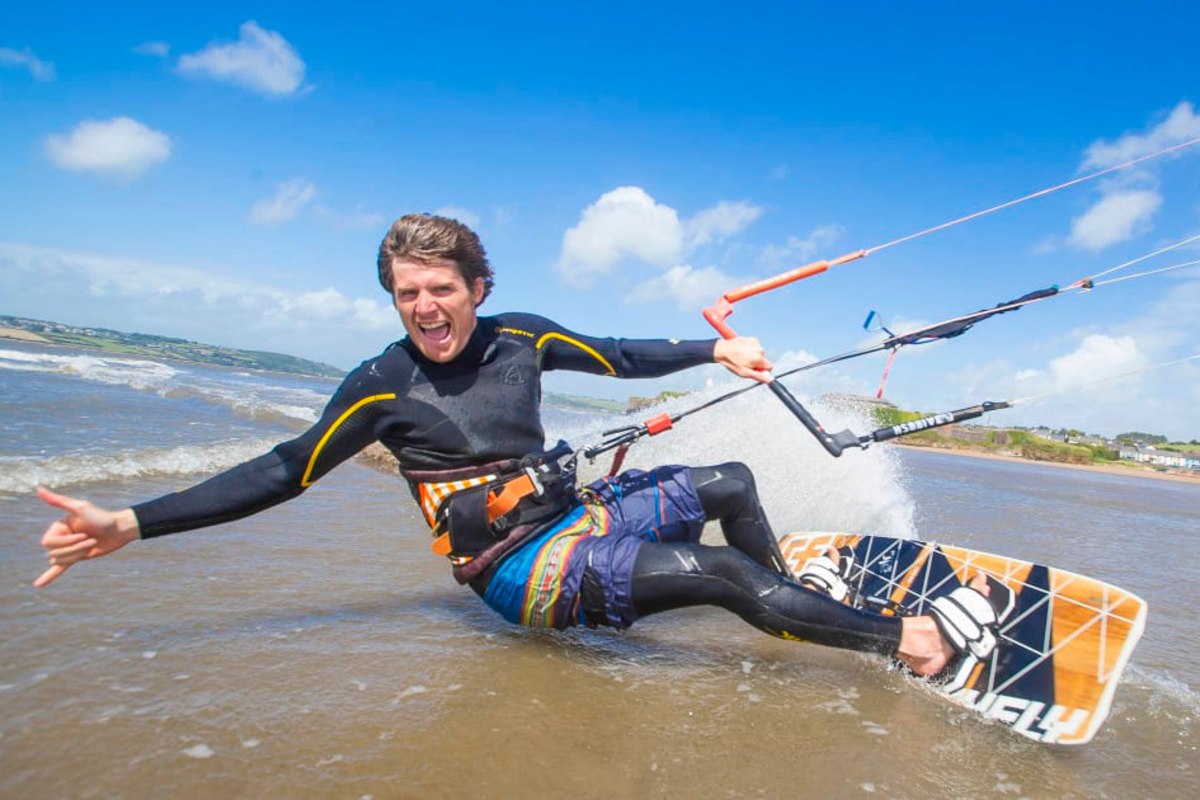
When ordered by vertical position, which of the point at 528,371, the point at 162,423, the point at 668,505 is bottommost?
the point at 162,423

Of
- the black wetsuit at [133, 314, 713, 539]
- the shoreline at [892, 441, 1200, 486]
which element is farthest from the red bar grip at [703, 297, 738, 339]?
the shoreline at [892, 441, 1200, 486]

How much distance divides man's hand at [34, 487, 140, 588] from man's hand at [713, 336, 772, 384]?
3.04 metres

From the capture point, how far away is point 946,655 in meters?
3.23

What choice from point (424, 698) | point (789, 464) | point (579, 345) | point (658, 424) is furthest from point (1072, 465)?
point (424, 698)

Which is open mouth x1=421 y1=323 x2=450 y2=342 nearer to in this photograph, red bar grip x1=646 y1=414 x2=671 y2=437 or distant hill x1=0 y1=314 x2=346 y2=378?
red bar grip x1=646 y1=414 x2=671 y2=437

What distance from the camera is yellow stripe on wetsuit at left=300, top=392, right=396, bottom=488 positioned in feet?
10.2

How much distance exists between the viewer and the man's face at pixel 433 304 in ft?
10.7

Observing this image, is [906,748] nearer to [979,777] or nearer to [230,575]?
[979,777]

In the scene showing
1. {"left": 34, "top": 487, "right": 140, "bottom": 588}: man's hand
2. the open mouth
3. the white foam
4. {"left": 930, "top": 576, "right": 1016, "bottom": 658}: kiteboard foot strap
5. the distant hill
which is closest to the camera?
{"left": 34, "top": 487, "right": 140, "bottom": 588}: man's hand

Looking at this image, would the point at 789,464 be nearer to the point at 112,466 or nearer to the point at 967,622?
the point at 967,622

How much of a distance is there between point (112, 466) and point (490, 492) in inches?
247

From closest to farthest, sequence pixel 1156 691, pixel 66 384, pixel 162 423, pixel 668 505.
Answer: pixel 1156 691, pixel 668 505, pixel 162 423, pixel 66 384

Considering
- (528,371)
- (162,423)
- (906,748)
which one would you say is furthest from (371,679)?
(162,423)

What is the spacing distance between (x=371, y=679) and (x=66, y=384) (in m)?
18.5
